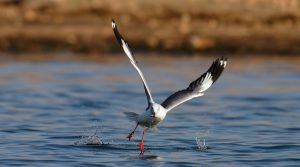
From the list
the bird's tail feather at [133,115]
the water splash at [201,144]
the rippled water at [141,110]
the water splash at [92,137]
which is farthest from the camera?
the water splash at [92,137]

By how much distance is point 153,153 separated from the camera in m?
12.0

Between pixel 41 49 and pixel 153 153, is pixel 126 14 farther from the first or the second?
pixel 153 153

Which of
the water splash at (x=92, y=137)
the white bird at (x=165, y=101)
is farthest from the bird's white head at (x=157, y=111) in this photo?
the water splash at (x=92, y=137)

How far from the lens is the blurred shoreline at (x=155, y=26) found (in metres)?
24.2

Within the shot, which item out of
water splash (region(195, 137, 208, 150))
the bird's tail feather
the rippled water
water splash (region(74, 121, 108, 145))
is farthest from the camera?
water splash (region(74, 121, 108, 145))

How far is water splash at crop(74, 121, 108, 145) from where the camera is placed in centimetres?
1270

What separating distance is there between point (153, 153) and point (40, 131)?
8.57 feet

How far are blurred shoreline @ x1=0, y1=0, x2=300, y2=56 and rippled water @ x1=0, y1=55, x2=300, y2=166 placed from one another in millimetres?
1304

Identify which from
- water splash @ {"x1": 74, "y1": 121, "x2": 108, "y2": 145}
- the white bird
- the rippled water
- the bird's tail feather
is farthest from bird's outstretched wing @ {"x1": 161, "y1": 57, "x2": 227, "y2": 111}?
water splash @ {"x1": 74, "y1": 121, "x2": 108, "y2": 145}

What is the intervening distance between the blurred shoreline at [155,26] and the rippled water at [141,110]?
51.3 inches

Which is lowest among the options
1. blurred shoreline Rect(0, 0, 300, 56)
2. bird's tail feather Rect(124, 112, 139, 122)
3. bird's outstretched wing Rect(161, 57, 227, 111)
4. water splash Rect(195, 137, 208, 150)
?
water splash Rect(195, 137, 208, 150)

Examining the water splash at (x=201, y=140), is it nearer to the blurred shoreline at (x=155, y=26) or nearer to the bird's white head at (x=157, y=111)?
the bird's white head at (x=157, y=111)

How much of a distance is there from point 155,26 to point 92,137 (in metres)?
12.4

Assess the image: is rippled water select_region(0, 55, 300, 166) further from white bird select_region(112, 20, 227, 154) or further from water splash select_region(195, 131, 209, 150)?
white bird select_region(112, 20, 227, 154)
